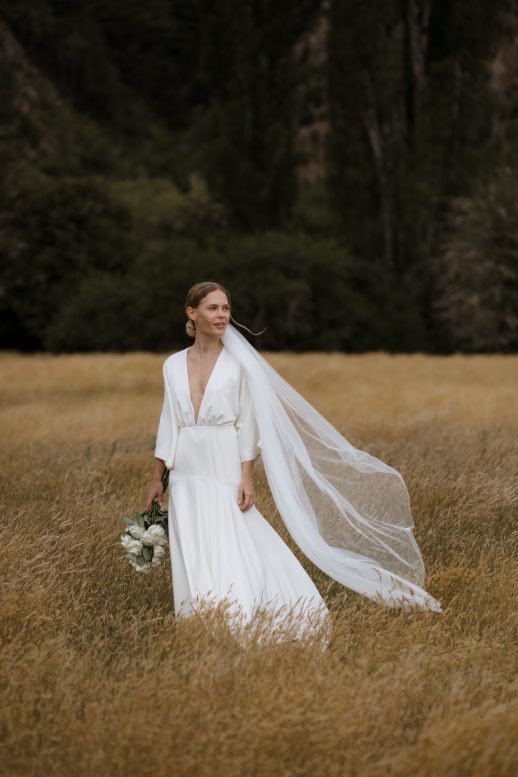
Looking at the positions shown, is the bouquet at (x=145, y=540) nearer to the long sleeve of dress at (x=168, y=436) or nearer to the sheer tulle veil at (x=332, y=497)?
the long sleeve of dress at (x=168, y=436)

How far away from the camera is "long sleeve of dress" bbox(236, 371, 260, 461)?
3.99 metres

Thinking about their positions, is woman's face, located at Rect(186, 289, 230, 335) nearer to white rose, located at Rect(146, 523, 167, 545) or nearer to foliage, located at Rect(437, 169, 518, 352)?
white rose, located at Rect(146, 523, 167, 545)

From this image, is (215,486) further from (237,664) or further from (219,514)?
(237,664)

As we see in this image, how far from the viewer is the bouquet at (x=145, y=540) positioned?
399cm

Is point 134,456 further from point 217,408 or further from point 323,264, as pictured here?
point 323,264

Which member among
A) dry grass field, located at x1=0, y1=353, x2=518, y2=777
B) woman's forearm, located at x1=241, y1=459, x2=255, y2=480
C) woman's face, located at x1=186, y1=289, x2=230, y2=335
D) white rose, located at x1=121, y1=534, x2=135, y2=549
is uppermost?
woman's face, located at x1=186, y1=289, x2=230, y2=335

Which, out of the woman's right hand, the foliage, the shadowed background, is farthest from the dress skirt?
the shadowed background

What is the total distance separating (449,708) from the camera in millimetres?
3082

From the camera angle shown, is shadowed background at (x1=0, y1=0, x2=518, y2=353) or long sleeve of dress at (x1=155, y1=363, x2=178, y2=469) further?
shadowed background at (x1=0, y1=0, x2=518, y2=353)

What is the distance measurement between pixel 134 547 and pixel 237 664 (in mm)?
943

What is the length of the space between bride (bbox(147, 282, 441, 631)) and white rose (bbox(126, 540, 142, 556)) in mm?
177

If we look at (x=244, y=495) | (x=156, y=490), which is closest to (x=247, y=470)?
(x=244, y=495)

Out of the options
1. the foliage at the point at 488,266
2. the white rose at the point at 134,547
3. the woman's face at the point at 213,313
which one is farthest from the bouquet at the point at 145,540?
the foliage at the point at 488,266

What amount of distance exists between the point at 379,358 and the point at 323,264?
497 inches
